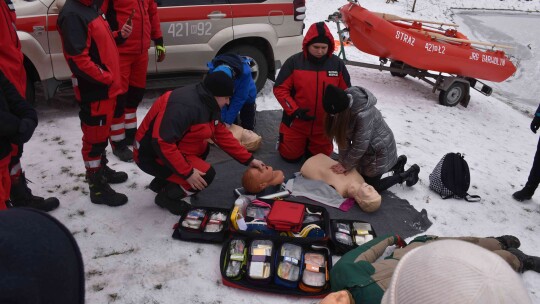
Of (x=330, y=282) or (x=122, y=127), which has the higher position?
(x=122, y=127)

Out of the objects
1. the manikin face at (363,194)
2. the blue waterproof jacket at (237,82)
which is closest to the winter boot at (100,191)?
the blue waterproof jacket at (237,82)

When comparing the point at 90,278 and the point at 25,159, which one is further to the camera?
the point at 25,159

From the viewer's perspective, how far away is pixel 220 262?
2854 millimetres

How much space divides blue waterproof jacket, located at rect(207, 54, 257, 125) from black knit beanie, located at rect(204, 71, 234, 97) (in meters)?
0.87

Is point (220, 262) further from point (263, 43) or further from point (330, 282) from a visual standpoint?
point (263, 43)

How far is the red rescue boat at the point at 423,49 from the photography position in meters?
6.75

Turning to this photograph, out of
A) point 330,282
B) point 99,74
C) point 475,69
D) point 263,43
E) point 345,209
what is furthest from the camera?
point 475,69

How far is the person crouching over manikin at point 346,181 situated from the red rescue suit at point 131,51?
74.9 inches

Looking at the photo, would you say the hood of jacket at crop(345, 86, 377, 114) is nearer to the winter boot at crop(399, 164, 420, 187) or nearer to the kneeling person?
the winter boot at crop(399, 164, 420, 187)

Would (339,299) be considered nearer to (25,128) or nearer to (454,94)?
(25,128)

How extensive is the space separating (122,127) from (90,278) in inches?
69.8

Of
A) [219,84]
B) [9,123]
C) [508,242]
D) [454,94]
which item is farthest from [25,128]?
[454,94]

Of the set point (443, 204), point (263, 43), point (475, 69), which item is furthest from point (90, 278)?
point (475, 69)

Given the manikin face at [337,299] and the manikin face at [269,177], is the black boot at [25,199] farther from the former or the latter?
the manikin face at [337,299]
